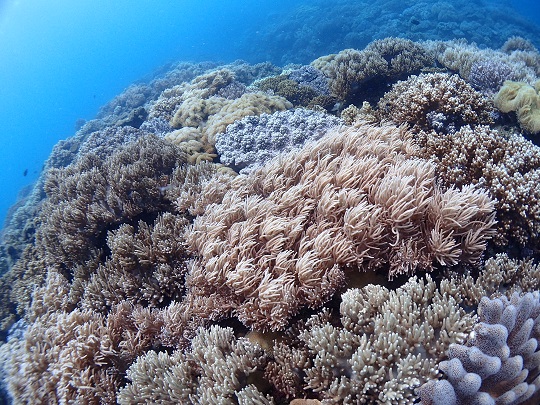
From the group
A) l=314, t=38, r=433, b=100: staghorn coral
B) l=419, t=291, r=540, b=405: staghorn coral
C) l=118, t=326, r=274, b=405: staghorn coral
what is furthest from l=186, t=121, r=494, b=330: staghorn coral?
l=314, t=38, r=433, b=100: staghorn coral

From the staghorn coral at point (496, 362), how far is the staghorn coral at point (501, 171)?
1490 mm

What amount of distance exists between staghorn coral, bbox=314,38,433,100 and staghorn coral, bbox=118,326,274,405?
24.3ft

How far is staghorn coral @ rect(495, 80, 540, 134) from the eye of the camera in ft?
21.1

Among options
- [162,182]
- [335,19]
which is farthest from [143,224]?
[335,19]

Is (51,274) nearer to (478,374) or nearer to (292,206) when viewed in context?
(292,206)

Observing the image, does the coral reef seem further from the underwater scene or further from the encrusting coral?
the encrusting coral

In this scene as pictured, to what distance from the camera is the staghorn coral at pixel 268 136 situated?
6.89 m

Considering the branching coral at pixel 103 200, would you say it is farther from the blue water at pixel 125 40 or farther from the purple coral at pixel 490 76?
the blue water at pixel 125 40

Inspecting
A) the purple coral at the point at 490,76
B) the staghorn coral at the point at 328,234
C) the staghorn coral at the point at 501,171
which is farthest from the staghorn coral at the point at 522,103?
the staghorn coral at the point at 328,234

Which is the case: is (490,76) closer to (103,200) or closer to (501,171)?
(501,171)

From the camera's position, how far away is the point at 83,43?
144 m

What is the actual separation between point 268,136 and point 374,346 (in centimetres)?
529

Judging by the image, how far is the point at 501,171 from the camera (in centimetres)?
434

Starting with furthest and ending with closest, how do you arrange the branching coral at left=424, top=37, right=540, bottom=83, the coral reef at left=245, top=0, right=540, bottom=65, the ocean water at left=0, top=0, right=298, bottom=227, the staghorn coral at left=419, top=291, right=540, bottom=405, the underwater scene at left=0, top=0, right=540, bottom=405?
the ocean water at left=0, top=0, right=298, bottom=227 → the coral reef at left=245, top=0, right=540, bottom=65 → the branching coral at left=424, top=37, right=540, bottom=83 → the underwater scene at left=0, top=0, right=540, bottom=405 → the staghorn coral at left=419, top=291, right=540, bottom=405
